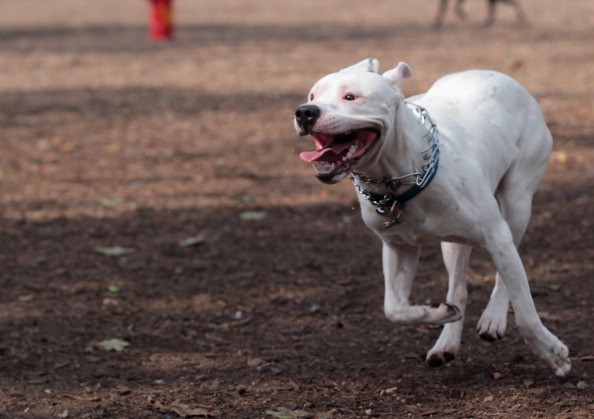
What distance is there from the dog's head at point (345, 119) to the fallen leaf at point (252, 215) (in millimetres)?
4273

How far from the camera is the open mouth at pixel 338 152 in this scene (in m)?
4.21

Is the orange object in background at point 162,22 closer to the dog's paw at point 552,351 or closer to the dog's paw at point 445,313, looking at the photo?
the dog's paw at point 445,313

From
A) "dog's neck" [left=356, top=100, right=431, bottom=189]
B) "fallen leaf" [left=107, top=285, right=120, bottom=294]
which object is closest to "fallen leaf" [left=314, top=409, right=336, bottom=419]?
"dog's neck" [left=356, top=100, right=431, bottom=189]

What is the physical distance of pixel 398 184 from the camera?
4617 mm

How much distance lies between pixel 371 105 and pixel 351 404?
1459 mm

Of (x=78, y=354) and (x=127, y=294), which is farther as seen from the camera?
(x=127, y=294)

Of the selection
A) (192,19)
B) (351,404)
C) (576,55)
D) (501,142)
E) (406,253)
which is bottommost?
(192,19)

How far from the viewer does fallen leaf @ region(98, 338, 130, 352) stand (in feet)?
19.8

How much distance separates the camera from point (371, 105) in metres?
4.33

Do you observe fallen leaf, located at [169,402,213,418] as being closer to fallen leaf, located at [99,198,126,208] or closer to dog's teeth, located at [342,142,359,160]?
dog's teeth, located at [342,142,359,160]

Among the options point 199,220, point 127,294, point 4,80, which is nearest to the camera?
point 127,294

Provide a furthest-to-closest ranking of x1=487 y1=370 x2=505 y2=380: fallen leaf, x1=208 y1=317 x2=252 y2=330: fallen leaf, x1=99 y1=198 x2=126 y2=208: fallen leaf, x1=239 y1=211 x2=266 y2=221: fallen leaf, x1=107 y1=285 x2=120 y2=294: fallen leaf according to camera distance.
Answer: x1=99 y1=198 x2=126 y2=208: fallen leaf < x1=239 y1=211 x2=266 y2=221: fallen leaf < x1=107 y1=285 x2=120 y2=294: fallen leaf < x1=208 y1=317 x2=252 y2=330: fallen leaf < x1=487 y1=370 x2=505 y2=380: fallen leaf

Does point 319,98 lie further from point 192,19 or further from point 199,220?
point 192,19

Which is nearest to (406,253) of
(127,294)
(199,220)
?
(127,294)
